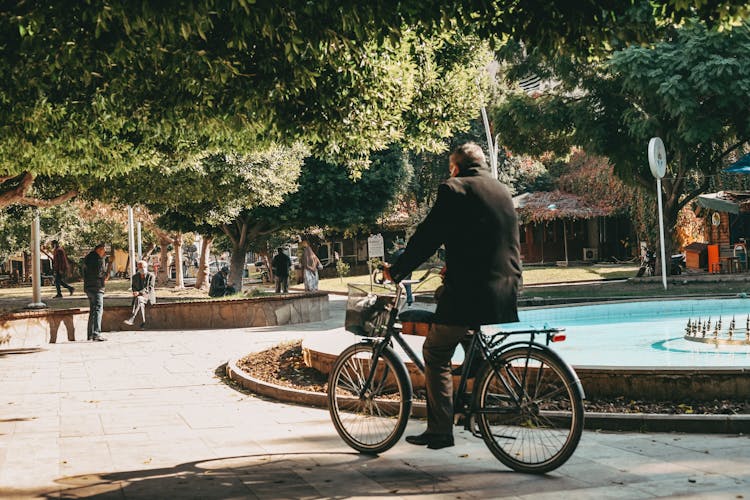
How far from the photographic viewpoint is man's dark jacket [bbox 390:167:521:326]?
525 cm

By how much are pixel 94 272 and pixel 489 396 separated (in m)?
13.0

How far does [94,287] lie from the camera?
55.0 feet

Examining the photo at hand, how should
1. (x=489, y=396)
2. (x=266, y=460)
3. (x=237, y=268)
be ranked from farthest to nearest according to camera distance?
(x=237, y=268) → (x=266, y=460) → (x=489, y=396)

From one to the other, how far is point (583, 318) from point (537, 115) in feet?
41.0

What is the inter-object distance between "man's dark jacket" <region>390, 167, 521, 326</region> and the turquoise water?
428 centimetres

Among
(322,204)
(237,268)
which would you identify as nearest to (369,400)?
(237,268)

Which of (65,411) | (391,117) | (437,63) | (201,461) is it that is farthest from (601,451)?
(437,63)

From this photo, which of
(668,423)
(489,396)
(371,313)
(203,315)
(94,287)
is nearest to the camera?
(489,396)

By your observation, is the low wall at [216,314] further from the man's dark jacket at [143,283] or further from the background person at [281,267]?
the background person at [281,267]

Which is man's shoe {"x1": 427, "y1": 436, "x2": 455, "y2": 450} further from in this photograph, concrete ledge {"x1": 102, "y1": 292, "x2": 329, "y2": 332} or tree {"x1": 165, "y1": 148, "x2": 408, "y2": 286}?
tree {"x1": 165, "y1": 148, "x2": 408, "y2": 286}

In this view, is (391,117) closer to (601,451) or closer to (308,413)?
(308,413)

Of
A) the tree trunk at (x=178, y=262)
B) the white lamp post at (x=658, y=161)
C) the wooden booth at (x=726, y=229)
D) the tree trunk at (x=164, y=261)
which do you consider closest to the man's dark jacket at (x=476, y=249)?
the white lamp post at (x=658, y=161)

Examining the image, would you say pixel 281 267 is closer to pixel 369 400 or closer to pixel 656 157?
pixel 656 157

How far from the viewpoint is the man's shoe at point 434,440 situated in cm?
542
